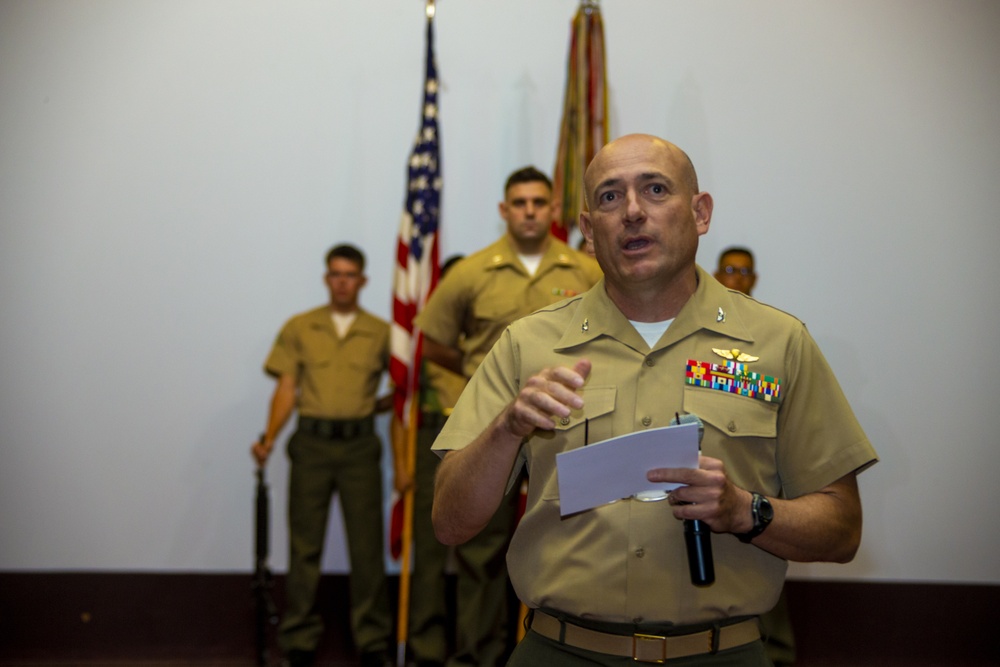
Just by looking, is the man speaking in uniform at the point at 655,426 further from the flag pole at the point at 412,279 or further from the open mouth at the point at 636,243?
the flag pole at the point at 412,279

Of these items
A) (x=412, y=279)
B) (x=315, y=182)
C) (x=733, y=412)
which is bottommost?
(x=733, y=412)

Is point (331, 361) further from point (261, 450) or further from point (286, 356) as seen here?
point (261, 450)

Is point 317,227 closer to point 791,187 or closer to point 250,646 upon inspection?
point 250,646

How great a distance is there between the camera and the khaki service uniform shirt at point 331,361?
4.45 metres

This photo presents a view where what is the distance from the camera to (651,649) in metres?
1.57

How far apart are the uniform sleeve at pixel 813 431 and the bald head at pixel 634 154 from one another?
36 cm

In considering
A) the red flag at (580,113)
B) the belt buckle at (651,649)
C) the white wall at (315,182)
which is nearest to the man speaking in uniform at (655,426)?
the belt buckle at (651,649)

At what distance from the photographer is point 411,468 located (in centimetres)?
430

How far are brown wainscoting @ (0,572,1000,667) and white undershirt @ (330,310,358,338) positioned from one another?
123 cm

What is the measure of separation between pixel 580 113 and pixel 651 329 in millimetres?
2942

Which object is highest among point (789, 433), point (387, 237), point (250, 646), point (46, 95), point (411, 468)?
point (46, 95)

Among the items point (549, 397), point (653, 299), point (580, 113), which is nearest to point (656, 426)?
point (653, 299)

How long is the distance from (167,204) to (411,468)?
1.87 metres

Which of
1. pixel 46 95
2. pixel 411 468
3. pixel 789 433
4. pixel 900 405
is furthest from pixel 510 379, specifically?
pixel 46 95
